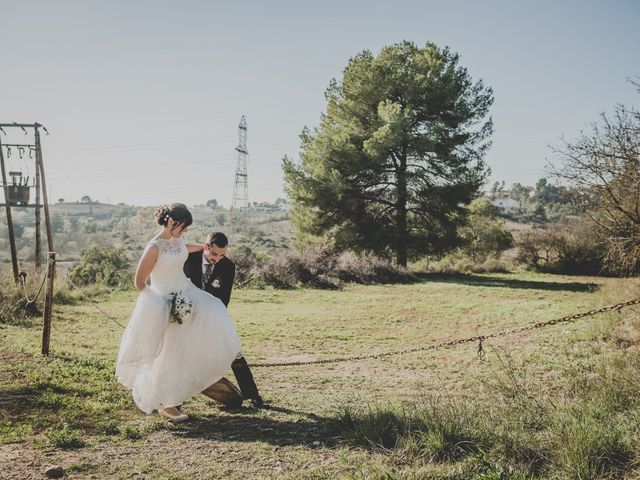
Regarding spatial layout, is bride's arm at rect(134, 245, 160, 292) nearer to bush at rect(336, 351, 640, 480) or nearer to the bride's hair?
the bride's hair

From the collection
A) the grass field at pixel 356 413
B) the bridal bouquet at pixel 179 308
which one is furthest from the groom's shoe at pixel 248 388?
the bridal bouquet at pixel 179 308

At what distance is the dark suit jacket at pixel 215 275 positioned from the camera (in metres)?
5.42

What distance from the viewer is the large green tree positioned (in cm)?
2512

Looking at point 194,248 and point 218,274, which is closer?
point 194,248

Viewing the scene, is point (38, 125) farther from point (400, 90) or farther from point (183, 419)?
point (400, 90)

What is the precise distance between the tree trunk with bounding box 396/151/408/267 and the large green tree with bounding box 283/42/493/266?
0.06 m

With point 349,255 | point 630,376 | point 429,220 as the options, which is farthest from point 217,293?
point 429,220

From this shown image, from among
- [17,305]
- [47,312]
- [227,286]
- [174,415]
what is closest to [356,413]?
[174,415]

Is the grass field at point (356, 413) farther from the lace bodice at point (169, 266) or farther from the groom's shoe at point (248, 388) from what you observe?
the lace bodice at point (169, 266)

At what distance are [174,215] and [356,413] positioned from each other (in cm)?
286

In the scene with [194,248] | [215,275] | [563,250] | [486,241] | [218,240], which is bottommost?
[215,275]

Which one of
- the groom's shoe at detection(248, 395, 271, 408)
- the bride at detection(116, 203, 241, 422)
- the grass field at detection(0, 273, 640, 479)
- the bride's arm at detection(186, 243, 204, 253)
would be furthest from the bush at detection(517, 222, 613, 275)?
the bride at detection(116, 203, 241, 422)

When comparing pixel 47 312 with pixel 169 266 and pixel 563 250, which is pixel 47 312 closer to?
pixel 169 266

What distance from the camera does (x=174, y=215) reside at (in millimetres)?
4863
